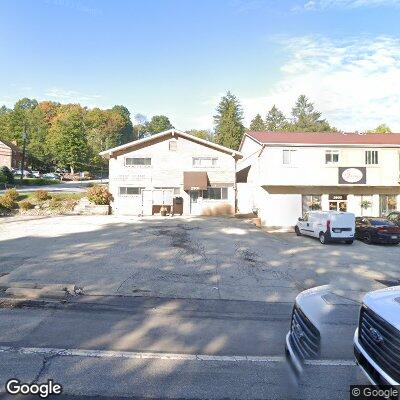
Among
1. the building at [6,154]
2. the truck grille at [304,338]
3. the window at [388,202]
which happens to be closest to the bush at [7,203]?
the truck grille at [304,338]

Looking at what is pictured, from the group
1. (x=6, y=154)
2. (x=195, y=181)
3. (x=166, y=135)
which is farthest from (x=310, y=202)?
(x=6, y=154)

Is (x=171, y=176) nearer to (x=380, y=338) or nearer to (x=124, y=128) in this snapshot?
(x=380, y=338)

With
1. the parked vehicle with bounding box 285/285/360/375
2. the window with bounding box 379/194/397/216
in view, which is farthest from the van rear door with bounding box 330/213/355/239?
the parked vehicle with bounding box 285/285/360/375

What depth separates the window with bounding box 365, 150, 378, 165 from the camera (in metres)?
28.1

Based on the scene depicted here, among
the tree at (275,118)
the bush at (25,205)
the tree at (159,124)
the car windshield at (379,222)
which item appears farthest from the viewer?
the tree at (159,124)

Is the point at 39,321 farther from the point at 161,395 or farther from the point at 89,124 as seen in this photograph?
the point at 89,124

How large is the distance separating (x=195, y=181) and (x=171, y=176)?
233 centimetres

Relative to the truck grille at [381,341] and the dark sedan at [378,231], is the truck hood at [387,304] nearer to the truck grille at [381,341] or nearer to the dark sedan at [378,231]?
the truck grille at [381,341]

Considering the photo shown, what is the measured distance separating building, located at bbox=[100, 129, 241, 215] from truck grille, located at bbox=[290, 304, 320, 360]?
2649cm

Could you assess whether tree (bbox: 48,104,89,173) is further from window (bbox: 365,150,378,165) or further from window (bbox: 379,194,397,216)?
window (bbox: 379,194,397,216)

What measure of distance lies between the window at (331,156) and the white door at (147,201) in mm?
15030

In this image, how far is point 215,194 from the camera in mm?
32438

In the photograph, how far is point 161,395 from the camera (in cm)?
494

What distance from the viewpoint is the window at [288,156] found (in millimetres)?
27688
